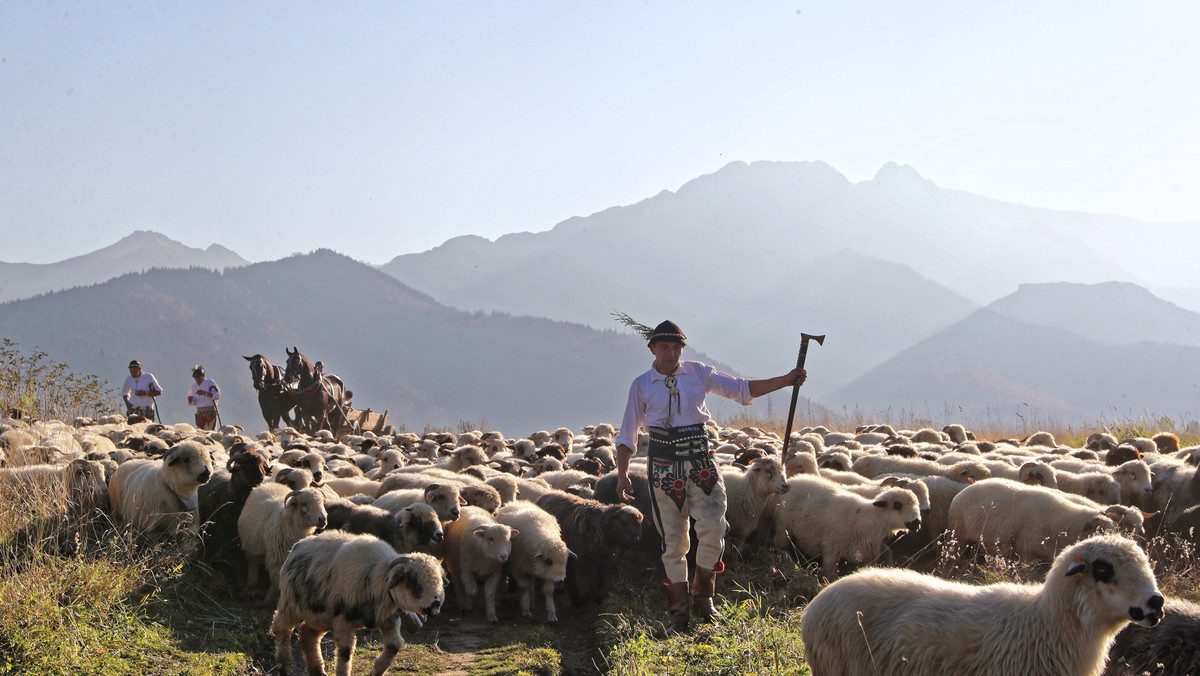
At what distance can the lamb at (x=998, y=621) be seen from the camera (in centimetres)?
430

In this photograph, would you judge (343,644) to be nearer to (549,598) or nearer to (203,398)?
(549,598)

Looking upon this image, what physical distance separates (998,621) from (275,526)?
619 centimetres

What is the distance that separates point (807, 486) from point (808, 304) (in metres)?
157

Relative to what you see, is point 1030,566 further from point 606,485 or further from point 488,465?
point 488,465

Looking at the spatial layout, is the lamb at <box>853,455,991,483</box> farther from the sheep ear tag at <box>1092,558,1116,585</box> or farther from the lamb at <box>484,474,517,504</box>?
the sheep ear tag at <box>1092,558,1116,585</box>

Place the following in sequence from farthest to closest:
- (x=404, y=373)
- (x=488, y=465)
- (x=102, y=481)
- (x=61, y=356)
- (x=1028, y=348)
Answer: (x=1028, y=348) → (x=404, y=373) → (x=61, y=356) → (x=488, y=465) → (x=102, y=481)

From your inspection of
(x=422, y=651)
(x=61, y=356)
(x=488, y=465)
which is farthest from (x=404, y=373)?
(x=422, y=651)

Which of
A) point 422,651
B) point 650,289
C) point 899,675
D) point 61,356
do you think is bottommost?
point 422,651

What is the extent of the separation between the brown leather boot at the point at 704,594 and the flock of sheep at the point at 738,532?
129 cm

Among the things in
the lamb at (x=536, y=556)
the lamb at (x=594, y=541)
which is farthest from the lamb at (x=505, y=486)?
the lamb at (x=536, y=556)

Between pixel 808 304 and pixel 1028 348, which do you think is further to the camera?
pixel 808 304

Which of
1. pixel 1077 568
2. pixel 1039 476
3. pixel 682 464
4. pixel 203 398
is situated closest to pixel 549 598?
pixel 682 464

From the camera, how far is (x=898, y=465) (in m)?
11.5

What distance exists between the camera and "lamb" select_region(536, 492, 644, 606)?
8.44 metres
